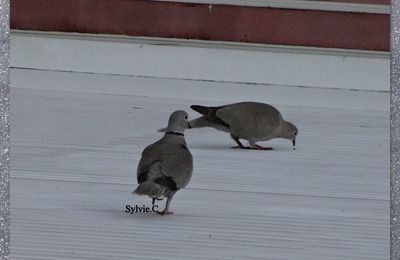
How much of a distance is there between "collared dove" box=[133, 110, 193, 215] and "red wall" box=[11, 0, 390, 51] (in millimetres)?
6841

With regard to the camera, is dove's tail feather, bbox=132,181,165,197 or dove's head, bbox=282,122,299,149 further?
dove's head, bbox=282,122,299,149

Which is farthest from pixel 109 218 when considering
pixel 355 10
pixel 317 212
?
pixel 355 10

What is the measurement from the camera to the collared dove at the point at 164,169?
18.3 ft

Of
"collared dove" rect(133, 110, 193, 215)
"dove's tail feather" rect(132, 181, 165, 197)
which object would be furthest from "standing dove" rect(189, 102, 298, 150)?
"dove's tail feather" rect(132, 181, 165, 197)

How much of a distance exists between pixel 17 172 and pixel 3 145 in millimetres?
5821

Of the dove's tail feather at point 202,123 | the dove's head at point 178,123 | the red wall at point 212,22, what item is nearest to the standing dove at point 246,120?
the dove's tail feather at point 202,123

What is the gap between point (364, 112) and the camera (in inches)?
436

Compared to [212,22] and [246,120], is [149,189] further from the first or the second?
[212,22]

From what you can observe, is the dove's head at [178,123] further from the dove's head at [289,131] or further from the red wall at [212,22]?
the red wall at [212,22]

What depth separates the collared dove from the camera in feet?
18.3

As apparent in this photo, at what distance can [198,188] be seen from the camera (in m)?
7.36

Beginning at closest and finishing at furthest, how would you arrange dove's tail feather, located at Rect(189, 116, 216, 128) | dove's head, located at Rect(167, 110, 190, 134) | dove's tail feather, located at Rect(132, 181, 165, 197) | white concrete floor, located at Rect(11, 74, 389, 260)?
1. dove's tail feather, located at Rect(132, 181, 165, 197)
2. white concrete floor, located at Rect(11, 74, 389, 260)
3. dove's head, located at Rect(167, 110, 190, 134)
4. dove's tail feather, located at Rect(189, 116, 216, 128)

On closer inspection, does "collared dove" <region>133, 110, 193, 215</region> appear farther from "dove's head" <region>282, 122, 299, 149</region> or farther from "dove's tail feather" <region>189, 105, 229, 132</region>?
"dove's head" <region>282, 122, 299, 149</region>

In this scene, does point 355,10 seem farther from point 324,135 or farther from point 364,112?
point 324,135
